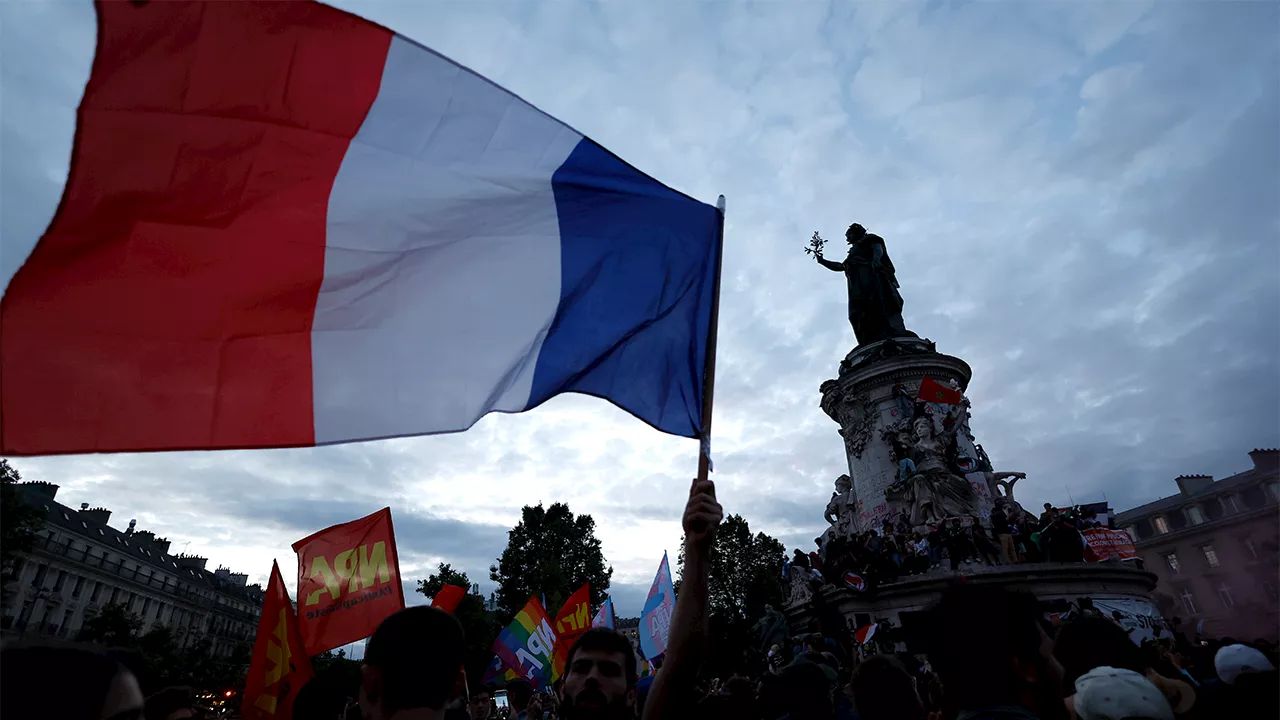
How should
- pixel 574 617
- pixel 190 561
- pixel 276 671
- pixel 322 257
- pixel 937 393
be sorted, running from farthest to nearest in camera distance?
pixel 190 561 → pixel 937 393 → pixel 574 617 → pixel 276 671 → pixel 322 257

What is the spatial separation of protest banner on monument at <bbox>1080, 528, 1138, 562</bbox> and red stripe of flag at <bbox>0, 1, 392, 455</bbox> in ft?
64.2

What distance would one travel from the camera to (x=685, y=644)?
2.75m

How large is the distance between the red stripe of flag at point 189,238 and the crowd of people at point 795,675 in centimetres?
136

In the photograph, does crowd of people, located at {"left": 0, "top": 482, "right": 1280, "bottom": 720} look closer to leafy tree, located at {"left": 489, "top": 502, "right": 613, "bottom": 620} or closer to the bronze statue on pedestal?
the bronze statue on pedestal

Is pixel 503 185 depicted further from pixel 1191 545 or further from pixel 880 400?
pixel 1191 545

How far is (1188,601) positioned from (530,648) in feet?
158

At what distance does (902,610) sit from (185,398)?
56.3 ft

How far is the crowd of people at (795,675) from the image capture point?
7.11ft

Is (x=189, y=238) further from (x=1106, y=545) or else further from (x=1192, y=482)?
(x=1192, y=482)

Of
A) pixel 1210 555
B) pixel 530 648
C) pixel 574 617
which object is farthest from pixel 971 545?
pixel 1210 555

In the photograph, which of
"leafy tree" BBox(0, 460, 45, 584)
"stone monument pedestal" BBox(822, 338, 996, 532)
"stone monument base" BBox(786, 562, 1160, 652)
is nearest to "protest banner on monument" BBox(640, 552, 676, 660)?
"stone monument base" BBox(786, 562, 1160, 652)

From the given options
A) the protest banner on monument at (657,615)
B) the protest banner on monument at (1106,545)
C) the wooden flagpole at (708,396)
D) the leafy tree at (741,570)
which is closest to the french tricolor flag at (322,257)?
the wooden flagpole at (708,396)

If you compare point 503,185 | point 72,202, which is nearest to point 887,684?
point 503,185

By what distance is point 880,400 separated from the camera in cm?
2172
